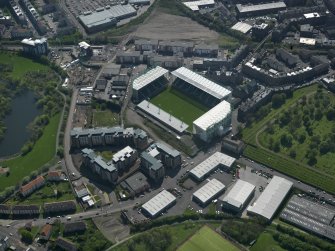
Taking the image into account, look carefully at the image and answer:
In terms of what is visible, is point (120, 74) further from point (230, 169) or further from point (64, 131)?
point (230, 169)

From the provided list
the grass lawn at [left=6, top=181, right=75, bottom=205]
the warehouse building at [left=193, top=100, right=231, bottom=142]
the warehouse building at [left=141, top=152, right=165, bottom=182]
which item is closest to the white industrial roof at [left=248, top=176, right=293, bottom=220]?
the warehouse building at [left=193, top=100, right=231, bottom=142]

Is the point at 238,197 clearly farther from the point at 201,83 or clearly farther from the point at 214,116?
the point at 201,83

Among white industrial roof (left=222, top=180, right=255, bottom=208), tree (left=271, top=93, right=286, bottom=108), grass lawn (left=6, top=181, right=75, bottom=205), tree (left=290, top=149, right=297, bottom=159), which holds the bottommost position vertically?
grass lawn (left=6, top=181, right=75, bottom=205)

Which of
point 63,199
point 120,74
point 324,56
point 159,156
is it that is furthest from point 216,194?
point 324,56

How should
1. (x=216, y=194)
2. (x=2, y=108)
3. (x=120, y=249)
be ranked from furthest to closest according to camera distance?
(x=2, y=108)
(x=216, y=194)
(x=120, y=249)

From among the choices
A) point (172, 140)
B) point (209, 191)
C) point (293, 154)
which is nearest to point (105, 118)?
point (172, 140)

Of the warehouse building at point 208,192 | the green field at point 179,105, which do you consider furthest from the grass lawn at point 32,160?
the warehouse building at point 208,192

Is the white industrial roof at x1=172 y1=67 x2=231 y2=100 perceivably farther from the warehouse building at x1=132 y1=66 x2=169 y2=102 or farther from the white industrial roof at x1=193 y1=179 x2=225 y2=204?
the white industrial roof at x1=193 y1=179 x2=225 y2=204
